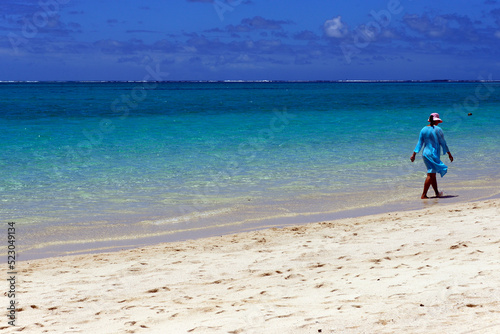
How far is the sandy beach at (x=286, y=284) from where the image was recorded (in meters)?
4.17

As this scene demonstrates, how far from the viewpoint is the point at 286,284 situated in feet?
17.4

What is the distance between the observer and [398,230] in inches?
290

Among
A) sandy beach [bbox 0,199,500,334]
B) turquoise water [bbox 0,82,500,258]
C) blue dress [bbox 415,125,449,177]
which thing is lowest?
sandy beach [bbox 0,199,500,334]

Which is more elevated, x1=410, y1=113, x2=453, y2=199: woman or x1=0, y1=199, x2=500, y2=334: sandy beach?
x1=410, y1=113, x2=453, y2=199: woman

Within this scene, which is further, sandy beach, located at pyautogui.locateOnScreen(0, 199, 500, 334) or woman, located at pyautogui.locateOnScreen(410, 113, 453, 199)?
woman, located at pyautogui.locateOnScreen(410, 113, 453, 199)

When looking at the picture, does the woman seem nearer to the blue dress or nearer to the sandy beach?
the blue dress

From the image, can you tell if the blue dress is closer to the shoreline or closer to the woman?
the woman

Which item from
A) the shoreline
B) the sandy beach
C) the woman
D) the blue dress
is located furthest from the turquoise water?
the sandy beach

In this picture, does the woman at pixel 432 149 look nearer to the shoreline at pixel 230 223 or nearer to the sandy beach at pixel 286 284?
the shoreline at pixel 230 223

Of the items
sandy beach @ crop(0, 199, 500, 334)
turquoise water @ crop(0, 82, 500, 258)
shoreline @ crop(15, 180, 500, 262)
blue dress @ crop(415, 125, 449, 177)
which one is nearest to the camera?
sandy beach @ crop(0, 199, 500, 334)

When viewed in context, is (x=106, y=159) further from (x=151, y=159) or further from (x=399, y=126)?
(x=399, y=126)

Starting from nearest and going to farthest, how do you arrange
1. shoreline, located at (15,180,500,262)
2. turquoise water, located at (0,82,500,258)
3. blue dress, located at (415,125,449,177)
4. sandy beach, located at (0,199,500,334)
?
1. sandy beach, located at (0,199,500,334)
2. shoreline, located at (15,180,500,262)
3. turquoise water, located at (0,82,500,258)
4. blue dress, located at (415,125,449,177)

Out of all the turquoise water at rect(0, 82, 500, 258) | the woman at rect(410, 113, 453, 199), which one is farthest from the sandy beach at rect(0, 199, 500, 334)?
the woman at rect(410, 113, 453, 199)

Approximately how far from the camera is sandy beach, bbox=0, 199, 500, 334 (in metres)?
4.17
